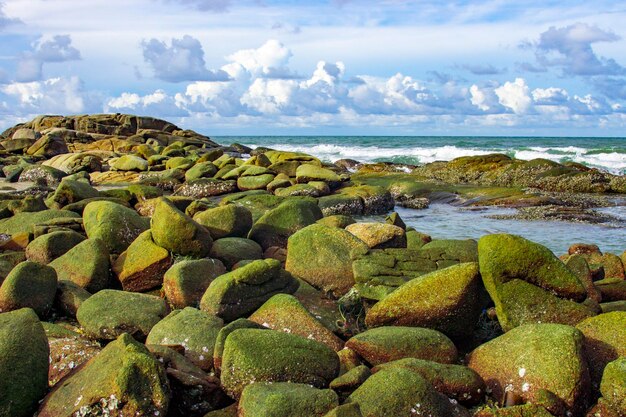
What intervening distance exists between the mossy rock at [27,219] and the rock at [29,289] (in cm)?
405

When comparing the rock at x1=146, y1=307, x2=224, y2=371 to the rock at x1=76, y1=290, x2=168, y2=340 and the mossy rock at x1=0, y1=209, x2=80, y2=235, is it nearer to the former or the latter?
the rock at x1=76, y1=290, x2=168, y2=340

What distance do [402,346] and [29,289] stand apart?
4.62 meters

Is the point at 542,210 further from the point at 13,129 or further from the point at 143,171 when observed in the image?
the point at 13,129

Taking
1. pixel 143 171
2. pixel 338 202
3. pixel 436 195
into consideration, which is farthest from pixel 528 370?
pixel 143 171

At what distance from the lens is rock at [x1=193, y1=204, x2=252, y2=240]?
1051 centimetres

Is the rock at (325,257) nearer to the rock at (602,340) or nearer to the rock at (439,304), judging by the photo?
the rock at (439,304)

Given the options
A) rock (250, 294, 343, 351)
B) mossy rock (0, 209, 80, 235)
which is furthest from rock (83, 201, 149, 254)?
rock (250, 294, 343, 351)

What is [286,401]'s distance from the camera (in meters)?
4.84

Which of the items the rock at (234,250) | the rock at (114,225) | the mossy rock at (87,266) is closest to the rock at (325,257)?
the rock at (234,250)

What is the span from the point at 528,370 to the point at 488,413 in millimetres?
742

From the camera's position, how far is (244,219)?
10.9 meters

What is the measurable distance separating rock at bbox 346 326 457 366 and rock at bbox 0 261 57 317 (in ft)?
12.9

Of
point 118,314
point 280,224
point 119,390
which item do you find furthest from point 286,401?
point 280,224

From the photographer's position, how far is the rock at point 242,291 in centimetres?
730
